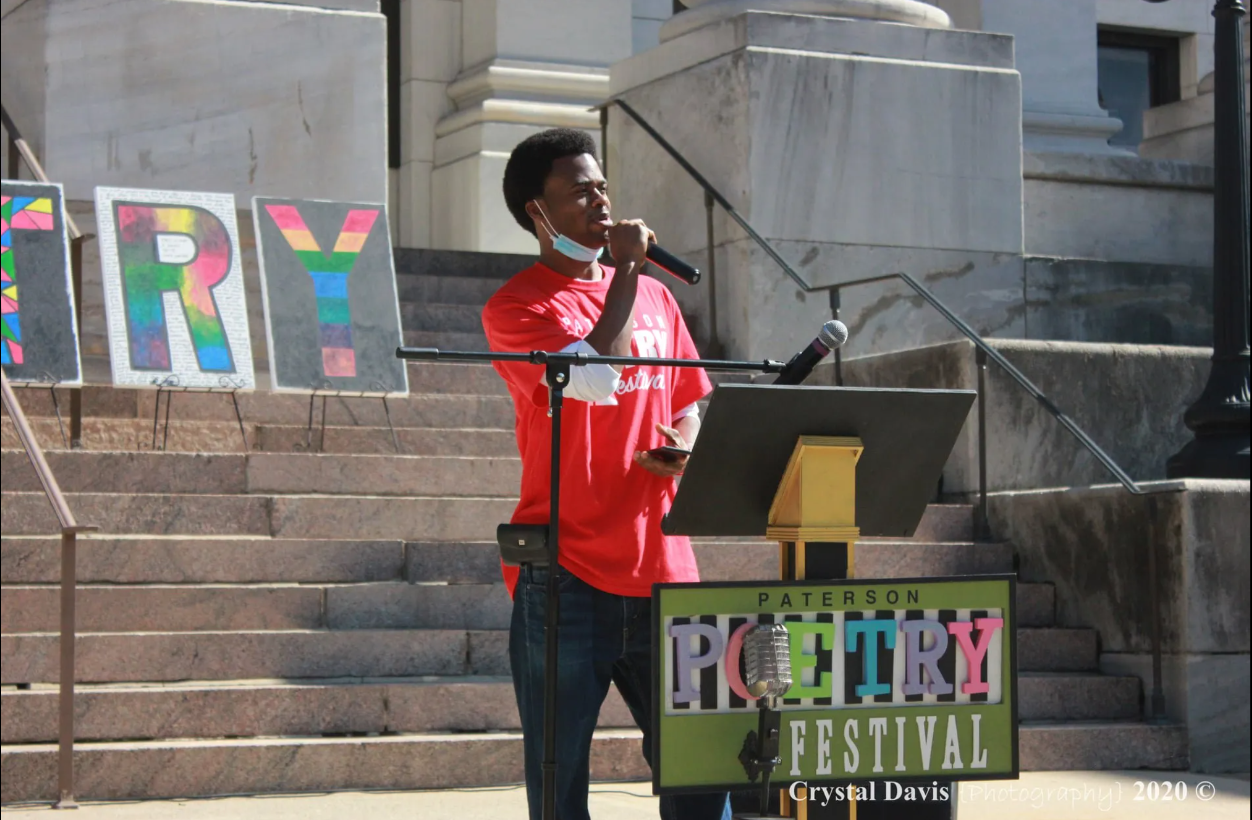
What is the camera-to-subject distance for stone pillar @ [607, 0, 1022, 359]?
11141 mm

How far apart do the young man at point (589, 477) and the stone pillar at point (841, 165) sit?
6390 millimetres

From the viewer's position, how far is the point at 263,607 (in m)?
7.77

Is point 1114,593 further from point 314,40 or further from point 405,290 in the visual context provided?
point 314,40

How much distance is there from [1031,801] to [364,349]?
441 centimetres

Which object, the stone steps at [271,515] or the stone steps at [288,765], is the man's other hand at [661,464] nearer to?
the stone steps at [288,765]

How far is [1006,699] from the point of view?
159 inches

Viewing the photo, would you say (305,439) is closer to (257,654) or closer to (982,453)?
(257,654)

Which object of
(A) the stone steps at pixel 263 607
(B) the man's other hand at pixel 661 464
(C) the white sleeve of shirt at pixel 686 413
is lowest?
(A) the stone steps at pixel 263 607

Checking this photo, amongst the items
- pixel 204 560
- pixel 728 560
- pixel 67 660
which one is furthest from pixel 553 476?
pixel 728 560

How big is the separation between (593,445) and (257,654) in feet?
11.6

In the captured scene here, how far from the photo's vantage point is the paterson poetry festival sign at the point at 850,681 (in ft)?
12.6

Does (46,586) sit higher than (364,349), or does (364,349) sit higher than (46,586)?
(364,349)

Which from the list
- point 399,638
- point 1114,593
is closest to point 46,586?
point 399,638

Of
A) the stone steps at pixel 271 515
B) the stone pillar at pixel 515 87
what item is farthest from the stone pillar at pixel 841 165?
Result: the stone steps at pixel 271 515
